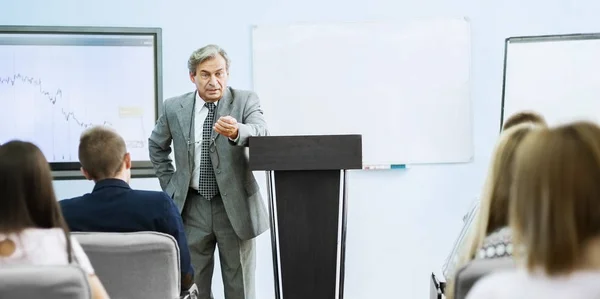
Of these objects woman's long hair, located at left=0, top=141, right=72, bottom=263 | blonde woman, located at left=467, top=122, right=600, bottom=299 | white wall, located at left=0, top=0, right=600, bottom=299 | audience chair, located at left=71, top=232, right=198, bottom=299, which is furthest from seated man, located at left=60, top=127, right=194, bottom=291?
white wall, located at left=0, top=0, right=600, bottom=299

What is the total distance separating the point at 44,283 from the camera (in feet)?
4.83

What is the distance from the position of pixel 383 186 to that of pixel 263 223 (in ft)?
5.00

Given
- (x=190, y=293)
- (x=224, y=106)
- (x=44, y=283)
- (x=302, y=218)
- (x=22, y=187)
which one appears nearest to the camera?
(x=44, y=283)

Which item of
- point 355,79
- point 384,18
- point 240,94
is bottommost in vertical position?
point 240,94

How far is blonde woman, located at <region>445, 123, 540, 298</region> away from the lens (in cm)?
175

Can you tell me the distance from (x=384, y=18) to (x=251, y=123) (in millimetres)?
1687

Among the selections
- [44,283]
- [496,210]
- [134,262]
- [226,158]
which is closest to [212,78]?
[226,158]

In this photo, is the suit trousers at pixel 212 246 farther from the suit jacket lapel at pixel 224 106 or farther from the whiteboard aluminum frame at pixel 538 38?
the whiteboard aluminum frame at pixel 538 38

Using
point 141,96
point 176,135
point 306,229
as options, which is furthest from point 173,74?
point 306,229

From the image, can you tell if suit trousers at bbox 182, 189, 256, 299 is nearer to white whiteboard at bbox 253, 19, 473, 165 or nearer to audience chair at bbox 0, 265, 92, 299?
white whiteboard at bbox 253, 19, 473, 165

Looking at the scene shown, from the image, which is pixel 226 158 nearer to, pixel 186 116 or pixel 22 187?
pixel 186 116

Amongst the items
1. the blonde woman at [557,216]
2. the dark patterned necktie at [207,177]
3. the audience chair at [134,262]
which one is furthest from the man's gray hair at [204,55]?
the blonde woman at [557,216]

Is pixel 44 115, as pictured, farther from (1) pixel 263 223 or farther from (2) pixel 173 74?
(1) pixel 263 223

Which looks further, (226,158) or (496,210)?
(226,158)
